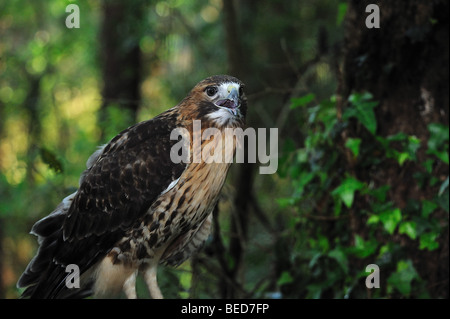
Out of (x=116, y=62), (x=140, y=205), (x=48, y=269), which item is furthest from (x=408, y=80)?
(x=116, y=62)

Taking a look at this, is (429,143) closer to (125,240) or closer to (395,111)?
(395,111)

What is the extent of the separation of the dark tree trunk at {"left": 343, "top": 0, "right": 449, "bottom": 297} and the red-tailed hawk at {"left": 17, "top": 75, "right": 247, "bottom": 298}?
1.39 meters

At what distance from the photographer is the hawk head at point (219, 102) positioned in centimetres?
283

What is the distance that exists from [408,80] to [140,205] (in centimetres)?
209

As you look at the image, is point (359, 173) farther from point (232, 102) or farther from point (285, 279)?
point (232, 102)

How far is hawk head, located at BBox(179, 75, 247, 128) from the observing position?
→ 283 cm

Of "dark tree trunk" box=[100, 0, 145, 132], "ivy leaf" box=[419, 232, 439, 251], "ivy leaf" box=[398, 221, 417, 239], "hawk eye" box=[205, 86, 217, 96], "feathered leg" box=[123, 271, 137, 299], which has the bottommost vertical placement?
"feathered leg" box=[123, 271, 137, 299]

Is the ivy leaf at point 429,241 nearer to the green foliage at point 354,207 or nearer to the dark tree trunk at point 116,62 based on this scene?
the green foliage at point 354,207

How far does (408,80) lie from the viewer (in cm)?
390

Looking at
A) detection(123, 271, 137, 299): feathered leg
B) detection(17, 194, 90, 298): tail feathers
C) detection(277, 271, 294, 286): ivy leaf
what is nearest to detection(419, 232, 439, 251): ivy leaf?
detection(277, 271, 294, 286): ivy leaf

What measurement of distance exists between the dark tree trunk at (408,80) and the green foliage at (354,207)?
0.19ft

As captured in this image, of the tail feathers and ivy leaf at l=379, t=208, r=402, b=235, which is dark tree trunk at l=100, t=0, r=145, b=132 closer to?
the tail feathers

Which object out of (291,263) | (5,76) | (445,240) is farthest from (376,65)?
(5,76)

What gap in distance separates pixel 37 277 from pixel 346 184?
201 cm
